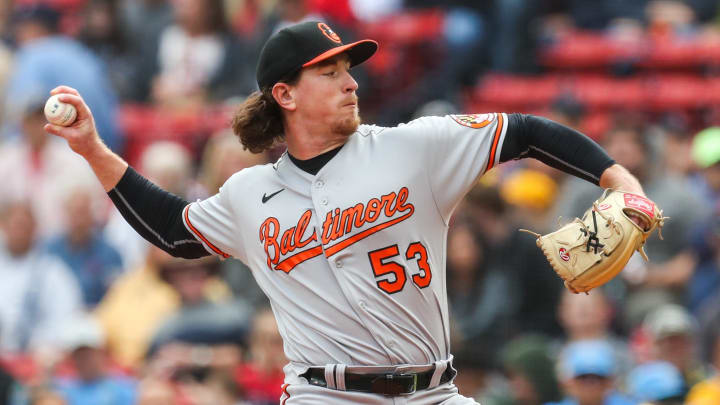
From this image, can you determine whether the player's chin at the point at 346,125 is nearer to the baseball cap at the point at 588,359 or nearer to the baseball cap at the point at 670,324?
the baseball cap at the point at 588,359

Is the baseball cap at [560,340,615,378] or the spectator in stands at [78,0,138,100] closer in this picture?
the baseball cap at [560,340,615,378]

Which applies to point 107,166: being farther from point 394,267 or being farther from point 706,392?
point 706,392

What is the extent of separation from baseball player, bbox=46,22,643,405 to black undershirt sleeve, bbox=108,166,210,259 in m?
0.18

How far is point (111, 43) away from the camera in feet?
38.7

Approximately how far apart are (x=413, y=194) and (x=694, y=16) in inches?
290

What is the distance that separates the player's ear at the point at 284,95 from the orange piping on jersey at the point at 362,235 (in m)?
0.53

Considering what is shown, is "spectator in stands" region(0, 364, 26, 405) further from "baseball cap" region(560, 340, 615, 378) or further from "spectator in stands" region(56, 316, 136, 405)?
"baseball cap" region(560, 340, 615, 378)

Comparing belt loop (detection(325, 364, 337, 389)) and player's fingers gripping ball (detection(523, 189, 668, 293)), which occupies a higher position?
player's fingers gripping ball (detection(523, 189, 668, 293))

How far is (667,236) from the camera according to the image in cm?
777

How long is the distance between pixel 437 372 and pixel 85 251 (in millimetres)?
5142

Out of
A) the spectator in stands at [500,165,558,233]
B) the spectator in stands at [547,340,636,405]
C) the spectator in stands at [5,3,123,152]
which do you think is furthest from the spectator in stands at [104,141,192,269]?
the spectator in stands at [547,340,636,405]

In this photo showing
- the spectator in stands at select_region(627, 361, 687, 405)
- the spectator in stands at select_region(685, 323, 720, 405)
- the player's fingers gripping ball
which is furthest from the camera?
the spectator in stands at select_region(627, 361, 687, 405)

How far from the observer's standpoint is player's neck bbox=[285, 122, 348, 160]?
14.7 ft

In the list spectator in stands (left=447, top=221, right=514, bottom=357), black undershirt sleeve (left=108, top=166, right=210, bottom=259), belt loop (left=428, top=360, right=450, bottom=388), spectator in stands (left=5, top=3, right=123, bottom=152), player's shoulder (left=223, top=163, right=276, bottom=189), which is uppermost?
spectator in stands (left=5, top=3, right=123, bottom=152)
